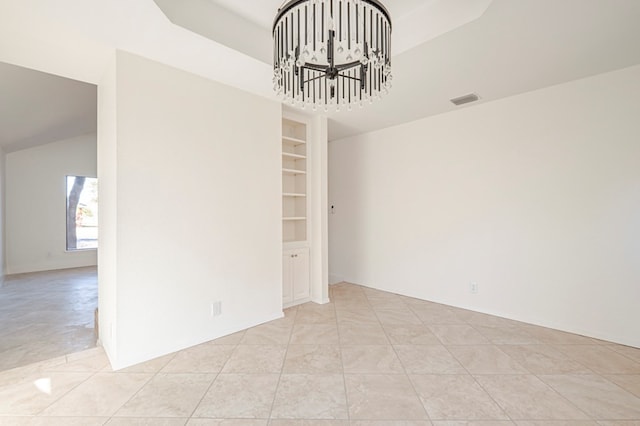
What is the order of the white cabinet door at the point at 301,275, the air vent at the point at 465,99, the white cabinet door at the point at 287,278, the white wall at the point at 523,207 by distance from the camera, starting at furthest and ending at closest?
the white cabinet door at the point at 301,275 < the white cabinet door at the point at 287,278 < the air vent at the point at 465,99 < the white wall at the point at 523,207

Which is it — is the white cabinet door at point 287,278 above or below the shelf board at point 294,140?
below

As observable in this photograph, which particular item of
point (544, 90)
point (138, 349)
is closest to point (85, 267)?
point (138, 349)

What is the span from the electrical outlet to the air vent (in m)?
3.55

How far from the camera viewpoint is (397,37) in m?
2.35

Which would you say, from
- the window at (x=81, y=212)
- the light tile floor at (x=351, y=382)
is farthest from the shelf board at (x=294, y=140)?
the window at (x=81, y=212)

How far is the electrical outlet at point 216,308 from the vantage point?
→ 2870 mm

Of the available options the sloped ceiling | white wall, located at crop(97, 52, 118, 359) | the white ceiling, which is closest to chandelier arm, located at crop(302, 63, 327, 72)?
the white ceiling

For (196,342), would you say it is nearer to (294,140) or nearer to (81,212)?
(294,140)

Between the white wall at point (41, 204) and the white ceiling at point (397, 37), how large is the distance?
5.38 meters

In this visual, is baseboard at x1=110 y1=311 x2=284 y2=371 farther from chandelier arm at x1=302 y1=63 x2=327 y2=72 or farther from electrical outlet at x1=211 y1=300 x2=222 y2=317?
chandelier arm at x1=302 y1=63 x2=327 y2=72

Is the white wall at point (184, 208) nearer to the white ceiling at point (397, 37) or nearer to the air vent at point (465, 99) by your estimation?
the white ceiling at point (397, 37)

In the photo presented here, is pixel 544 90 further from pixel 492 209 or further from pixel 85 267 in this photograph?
pixel 85 267

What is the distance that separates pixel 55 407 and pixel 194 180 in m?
1.88

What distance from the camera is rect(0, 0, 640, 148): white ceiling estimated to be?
1.91 m
